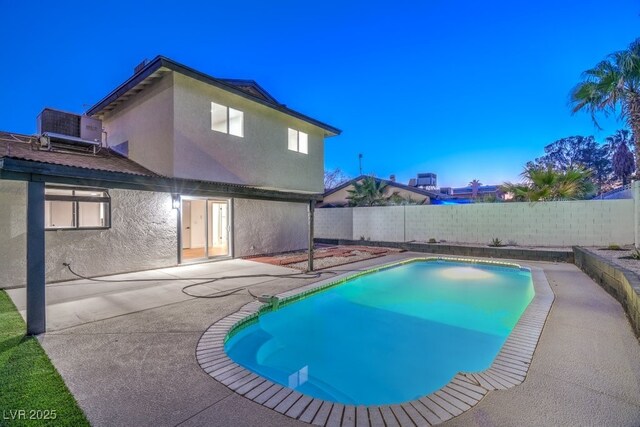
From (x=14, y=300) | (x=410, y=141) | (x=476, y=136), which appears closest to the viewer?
(x=14, y=300)

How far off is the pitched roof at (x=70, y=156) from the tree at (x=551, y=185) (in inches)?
604

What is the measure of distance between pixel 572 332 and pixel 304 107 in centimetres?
7591

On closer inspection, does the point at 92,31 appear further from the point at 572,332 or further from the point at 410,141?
the point at 572,332

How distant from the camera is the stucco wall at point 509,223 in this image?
11961 millimetres

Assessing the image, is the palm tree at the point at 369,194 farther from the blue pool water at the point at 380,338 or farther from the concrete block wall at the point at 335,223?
the blue pool water at the point at 380,338

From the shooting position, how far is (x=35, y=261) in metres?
4.64

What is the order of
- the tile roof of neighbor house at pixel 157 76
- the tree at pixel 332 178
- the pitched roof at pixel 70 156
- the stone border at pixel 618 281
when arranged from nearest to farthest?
the stone border at pixel 618 281 → the pitched roof at pixel 70 156 → the tile roof of neighbor house at pixel 157 76 → the tree at pixel 332 178

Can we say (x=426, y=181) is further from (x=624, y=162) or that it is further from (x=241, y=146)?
(x=241, y=146)

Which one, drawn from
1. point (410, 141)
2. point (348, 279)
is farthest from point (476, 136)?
point (348, 279)

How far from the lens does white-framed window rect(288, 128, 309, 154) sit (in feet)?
49.4

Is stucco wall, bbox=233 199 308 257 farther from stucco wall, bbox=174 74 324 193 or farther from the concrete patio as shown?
the concrete patio

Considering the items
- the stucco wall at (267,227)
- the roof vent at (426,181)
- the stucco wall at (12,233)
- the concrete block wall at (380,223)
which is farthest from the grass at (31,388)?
the roof vent at (426,181)

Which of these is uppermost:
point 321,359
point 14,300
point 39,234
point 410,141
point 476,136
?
point 410,141

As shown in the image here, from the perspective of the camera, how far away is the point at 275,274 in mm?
9188
